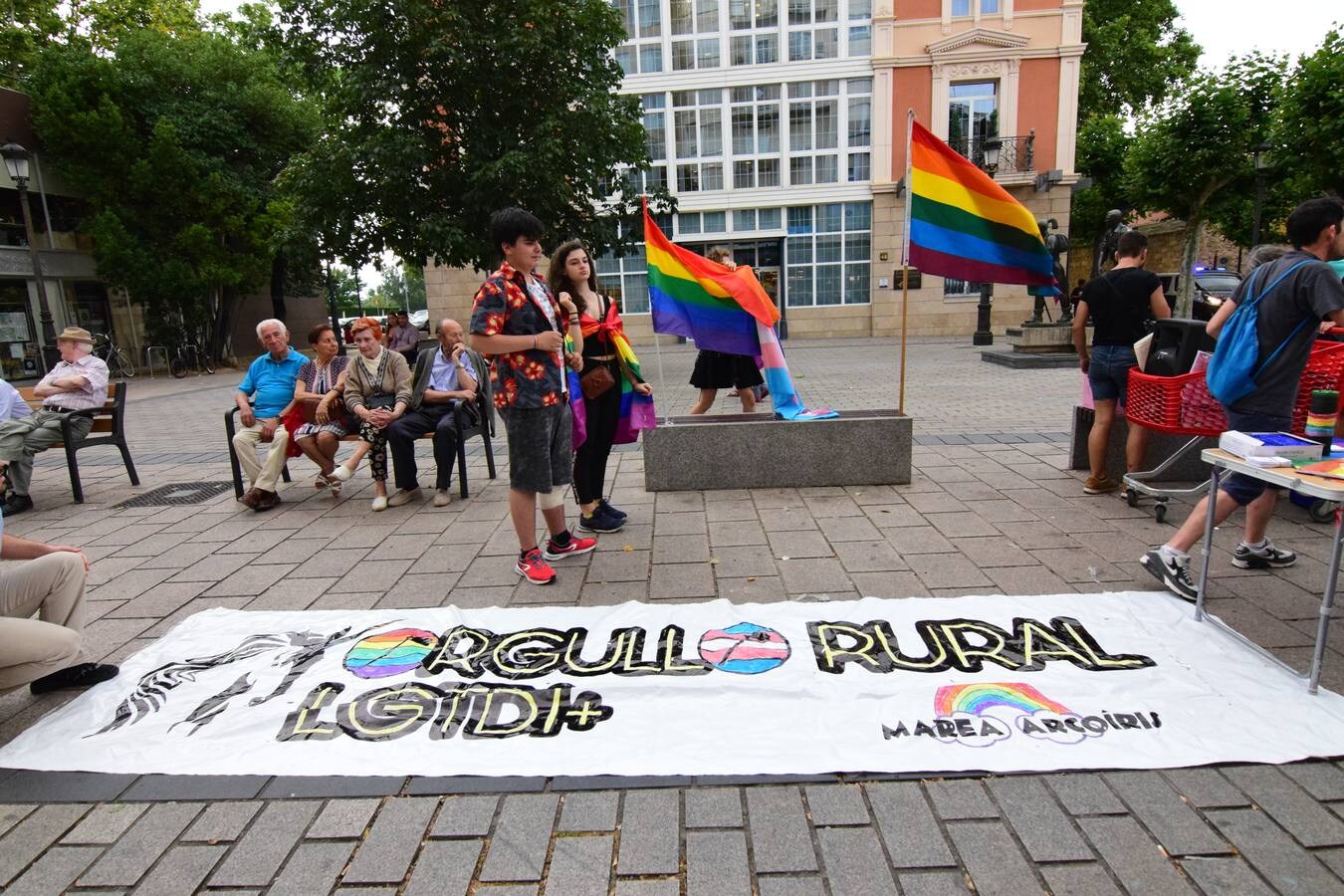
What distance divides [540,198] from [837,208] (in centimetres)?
Answer: 1526

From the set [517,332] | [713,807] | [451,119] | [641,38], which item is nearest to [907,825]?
[713,807]

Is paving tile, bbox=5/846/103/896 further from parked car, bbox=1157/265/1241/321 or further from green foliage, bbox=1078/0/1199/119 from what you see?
green foliage, bbox=1078/0/1199/119

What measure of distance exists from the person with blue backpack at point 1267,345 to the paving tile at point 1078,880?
7.14ft

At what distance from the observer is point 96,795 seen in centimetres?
259

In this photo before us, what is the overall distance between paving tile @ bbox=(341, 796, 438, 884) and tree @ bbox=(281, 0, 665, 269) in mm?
11537

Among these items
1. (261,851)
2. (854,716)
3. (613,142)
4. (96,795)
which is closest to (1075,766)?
(854,716)

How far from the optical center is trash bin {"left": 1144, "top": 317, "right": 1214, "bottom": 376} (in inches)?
195

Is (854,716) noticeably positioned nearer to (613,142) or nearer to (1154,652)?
(1154,652)

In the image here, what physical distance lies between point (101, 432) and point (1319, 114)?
1971 centimetres

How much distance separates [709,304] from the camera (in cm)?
619

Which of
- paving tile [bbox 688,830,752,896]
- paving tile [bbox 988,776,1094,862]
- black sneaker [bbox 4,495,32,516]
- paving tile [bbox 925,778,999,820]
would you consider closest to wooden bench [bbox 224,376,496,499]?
black sneaker [bbox 4,495,32,516]

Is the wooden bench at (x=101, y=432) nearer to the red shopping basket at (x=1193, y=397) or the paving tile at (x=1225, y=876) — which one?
the paving tile at (x=1225, y=876)

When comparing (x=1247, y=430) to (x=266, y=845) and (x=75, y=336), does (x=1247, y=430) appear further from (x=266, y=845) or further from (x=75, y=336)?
(x=75, y=336)

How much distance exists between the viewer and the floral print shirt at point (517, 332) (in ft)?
13.1
